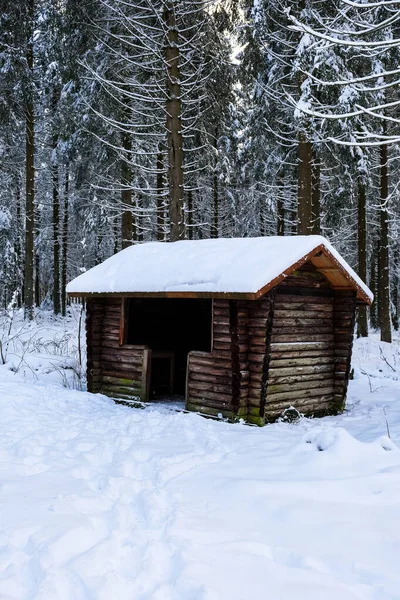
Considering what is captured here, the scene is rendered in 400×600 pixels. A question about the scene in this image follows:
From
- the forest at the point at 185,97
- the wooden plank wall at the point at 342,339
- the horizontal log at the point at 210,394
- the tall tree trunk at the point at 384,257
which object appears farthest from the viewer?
the tall tree trunk at the point at 384,257

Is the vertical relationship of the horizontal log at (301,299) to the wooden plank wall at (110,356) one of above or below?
above

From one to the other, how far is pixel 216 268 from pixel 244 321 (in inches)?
41.3

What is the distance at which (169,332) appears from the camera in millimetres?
13555

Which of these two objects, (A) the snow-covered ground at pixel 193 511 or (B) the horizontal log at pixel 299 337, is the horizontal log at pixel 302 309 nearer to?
(B) the horizontal log at pixel 299 337

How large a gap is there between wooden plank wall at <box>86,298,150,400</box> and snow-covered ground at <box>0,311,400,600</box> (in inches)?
89.9

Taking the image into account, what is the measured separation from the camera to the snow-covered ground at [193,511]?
3.58 metres

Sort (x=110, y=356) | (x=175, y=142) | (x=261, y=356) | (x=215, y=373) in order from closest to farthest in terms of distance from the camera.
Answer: (x=261, y=356)
(x=215, y=373)
(x=110, y=356)
(x=175, y=142)

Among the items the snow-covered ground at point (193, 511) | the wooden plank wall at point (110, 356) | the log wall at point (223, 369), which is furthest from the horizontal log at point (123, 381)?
the snow-covered ground at point (193, 511)

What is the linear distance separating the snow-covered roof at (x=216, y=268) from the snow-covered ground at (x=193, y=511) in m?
2.30

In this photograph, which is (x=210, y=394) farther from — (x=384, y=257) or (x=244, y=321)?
(x=384, y=257)

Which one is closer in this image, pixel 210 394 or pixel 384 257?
pixel 210 394

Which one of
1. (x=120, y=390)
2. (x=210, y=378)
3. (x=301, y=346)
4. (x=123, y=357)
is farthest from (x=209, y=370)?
(x=120, y=390)

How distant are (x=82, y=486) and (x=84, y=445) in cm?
165

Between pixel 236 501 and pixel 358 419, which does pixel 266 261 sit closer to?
pixel 358 419
